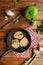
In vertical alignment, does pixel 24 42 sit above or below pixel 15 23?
below

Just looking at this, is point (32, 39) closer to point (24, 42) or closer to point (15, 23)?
point (24, 42)

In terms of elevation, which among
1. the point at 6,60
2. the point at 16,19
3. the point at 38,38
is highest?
the point at 16,19

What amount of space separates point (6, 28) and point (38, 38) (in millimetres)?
234

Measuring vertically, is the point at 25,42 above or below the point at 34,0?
below

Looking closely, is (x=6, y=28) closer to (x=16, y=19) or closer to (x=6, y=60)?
(x=16, y=19)

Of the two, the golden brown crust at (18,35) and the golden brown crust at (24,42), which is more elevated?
A: the golden brown crust at (18,35)

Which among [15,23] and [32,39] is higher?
[15,23]

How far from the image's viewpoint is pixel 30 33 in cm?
197


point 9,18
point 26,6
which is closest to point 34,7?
point 26,6

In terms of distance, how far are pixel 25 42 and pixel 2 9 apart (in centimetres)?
29

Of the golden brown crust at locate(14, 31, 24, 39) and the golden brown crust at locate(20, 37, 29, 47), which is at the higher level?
the golden brown crust at locate(14, 31, 24, 39)

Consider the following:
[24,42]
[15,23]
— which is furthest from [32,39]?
[15,23]

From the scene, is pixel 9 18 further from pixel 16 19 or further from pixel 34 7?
pixel 34 7

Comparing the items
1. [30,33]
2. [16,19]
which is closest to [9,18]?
[16,19]
